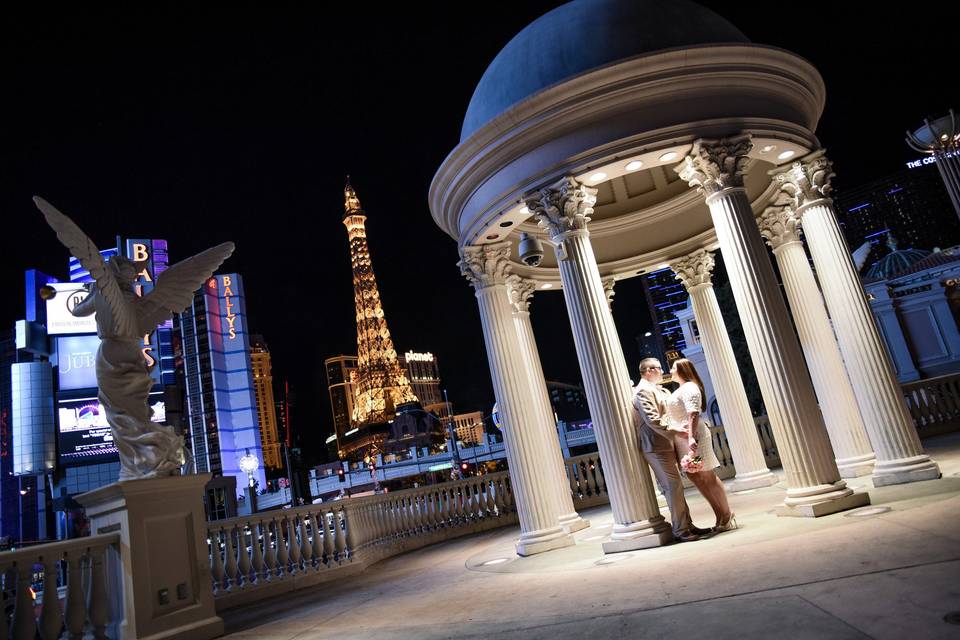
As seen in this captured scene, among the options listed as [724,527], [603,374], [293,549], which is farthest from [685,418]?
[293,549]

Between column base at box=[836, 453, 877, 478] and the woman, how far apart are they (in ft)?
11.6

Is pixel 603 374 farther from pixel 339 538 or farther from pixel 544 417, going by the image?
pixel 339 538

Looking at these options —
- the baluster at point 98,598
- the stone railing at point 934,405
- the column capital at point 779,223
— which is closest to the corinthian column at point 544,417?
the column capital at point 779,223

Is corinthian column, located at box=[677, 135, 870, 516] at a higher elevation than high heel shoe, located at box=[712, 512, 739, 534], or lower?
higher

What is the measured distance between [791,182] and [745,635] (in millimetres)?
7349

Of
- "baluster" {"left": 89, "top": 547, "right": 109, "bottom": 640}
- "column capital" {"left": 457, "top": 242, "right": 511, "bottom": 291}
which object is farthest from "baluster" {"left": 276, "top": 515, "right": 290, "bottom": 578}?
"column capital" {"left": 457, "top": 242, "right": 511, "bottom": 291}

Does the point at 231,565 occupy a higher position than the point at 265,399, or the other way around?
the point at 265,399

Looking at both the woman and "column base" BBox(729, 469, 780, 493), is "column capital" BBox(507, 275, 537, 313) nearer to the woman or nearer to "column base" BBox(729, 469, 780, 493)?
the woman

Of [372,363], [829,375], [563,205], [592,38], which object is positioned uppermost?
[372,363]

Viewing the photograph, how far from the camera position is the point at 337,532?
9.61 metres

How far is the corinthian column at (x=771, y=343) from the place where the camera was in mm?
6520

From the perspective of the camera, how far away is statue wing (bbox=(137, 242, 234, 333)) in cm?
634

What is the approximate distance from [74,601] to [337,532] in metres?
4.90

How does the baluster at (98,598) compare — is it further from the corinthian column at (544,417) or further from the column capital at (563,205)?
the column capital at (563,205)
